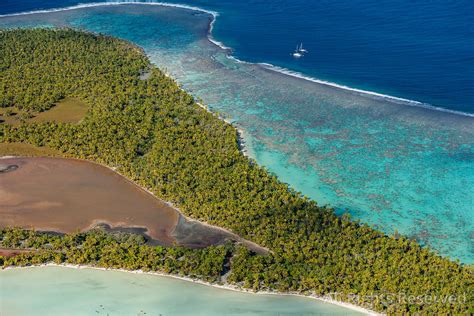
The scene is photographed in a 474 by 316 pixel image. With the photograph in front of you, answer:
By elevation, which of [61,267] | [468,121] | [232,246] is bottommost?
[61,267]

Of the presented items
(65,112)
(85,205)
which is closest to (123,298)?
(85,205)

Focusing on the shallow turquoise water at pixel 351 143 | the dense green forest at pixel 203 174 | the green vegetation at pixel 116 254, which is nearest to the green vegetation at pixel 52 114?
the dense green forest at pixel 203 174

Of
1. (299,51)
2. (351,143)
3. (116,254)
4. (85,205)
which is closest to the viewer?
(116,254)

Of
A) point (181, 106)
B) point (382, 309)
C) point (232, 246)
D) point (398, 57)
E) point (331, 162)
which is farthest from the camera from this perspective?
point (398, 57)

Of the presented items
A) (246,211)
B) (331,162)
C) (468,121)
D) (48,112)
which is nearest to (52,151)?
(48,112)

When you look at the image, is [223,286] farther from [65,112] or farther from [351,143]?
[65,112]

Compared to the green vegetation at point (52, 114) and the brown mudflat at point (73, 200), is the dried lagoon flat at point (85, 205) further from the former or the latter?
the green vegetation at point (52, 114)

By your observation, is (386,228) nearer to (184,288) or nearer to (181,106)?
(184,288)

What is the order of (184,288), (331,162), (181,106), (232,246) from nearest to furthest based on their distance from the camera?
(184,288) → (232,246) → (331,162) → (181,106)
